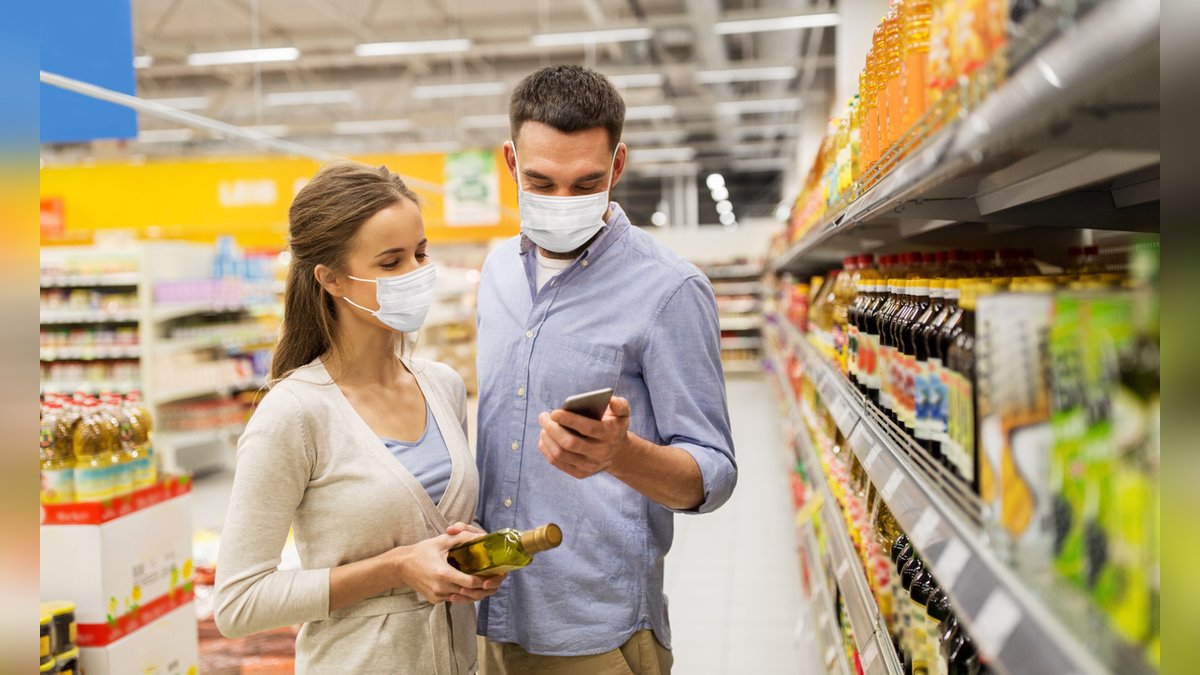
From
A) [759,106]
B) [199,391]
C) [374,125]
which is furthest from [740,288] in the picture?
[199,391]

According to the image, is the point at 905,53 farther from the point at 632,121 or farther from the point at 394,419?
the point at 632,121

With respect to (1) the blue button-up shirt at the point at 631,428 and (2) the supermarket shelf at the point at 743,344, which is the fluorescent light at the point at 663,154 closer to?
(2) the supermarket shelf at the point at 743,344

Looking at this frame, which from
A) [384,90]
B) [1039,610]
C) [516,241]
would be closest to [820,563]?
[516,241]

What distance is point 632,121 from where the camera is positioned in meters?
18.8

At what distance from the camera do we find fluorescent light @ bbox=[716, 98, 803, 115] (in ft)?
50.9

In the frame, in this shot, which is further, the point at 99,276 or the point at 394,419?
the point at 99,276

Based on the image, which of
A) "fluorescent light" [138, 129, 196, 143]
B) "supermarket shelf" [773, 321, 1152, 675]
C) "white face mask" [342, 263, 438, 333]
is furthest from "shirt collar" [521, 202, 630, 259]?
"fluorescent light" [138, 129, 196, 143]

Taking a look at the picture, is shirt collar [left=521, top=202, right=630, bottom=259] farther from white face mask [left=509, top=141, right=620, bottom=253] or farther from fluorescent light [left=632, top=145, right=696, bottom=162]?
fluorescent light [left=632, top=145, right=696, bottom=162]

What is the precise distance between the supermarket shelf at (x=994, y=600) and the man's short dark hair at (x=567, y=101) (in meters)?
0.82

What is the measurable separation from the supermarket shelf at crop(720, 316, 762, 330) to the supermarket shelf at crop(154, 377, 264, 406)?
33.7 feet

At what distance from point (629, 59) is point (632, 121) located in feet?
13.9

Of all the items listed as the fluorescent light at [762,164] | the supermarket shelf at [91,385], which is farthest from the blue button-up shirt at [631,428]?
the fluorescent light at [762,164]

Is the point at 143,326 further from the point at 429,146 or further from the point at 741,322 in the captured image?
the point at 429,146

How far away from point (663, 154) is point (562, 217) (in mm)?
20734
